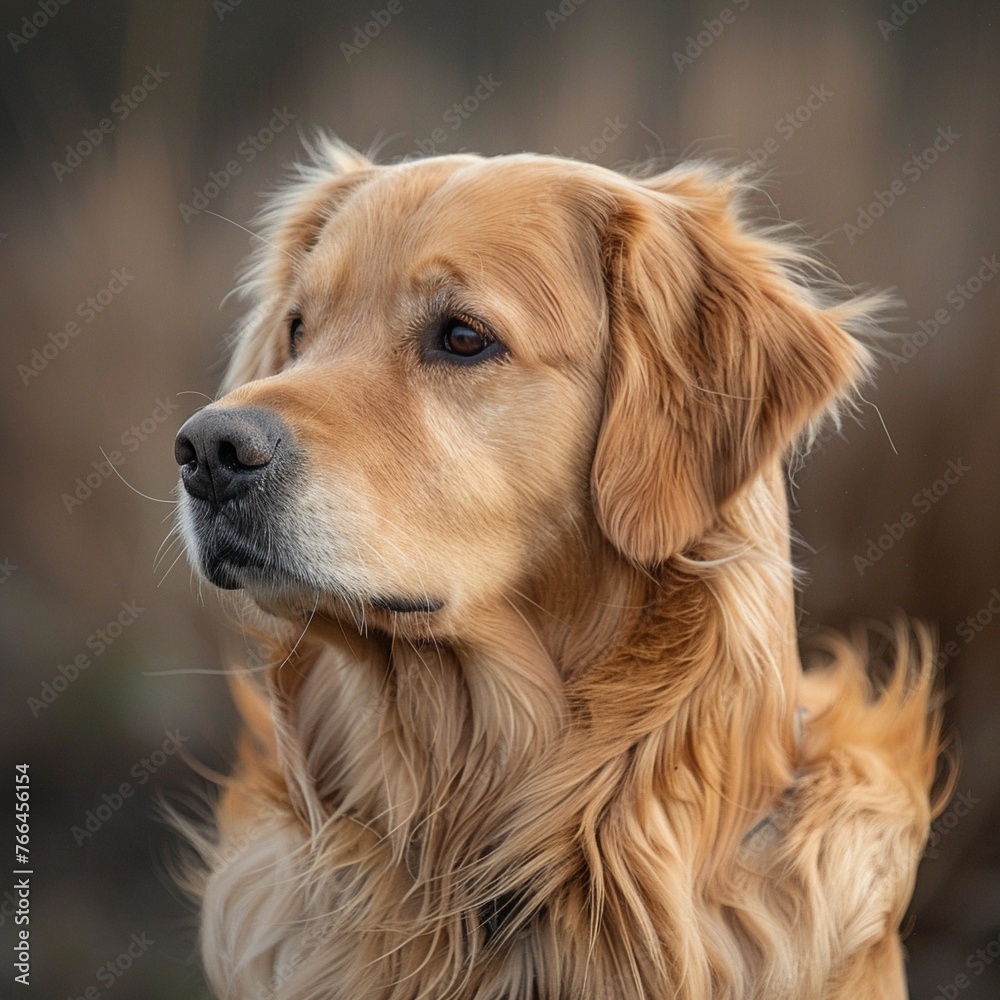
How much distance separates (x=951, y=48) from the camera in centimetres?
299

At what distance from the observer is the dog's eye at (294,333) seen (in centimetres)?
224

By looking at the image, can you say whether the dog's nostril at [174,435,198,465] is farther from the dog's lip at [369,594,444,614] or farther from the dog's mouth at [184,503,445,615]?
the dog's lip at [369,594,444,614]

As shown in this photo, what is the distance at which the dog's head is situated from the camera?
1.72m

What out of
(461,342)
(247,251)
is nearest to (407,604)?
(461,342)

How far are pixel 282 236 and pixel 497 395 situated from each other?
3.32 feet

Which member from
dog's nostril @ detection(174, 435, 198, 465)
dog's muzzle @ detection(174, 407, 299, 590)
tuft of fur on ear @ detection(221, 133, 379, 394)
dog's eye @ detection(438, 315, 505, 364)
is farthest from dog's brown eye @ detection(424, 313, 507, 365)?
tuft of fur on ear @ detection(221, 133, 379, 394)

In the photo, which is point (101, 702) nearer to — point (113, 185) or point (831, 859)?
point (113, 185)

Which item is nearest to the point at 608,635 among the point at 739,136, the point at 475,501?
the point at 475,501

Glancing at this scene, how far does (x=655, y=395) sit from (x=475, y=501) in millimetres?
435

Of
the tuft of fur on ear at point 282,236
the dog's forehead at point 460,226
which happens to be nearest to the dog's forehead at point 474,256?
the dog's forehead at point 460,226

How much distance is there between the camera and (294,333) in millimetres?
2281

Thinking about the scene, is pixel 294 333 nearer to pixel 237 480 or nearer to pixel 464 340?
pixel 464 340

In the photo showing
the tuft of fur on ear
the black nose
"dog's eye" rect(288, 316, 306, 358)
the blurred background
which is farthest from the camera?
the blurred background

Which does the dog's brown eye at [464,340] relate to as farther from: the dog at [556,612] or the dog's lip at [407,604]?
the dog's lip at [407,604]
